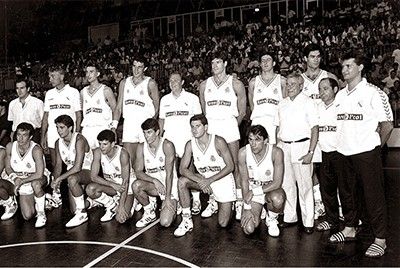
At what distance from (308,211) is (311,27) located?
11.8 m

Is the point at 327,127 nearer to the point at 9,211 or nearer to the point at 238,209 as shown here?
the point at 238,209

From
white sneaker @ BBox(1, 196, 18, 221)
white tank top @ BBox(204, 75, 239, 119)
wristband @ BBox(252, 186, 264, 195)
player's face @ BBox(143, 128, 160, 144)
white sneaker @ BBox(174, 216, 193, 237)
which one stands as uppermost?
white tank top @ BBox(204, 75, 239, 119)

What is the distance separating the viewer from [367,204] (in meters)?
4.08

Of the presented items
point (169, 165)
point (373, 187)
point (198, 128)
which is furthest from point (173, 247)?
point (373, 187)

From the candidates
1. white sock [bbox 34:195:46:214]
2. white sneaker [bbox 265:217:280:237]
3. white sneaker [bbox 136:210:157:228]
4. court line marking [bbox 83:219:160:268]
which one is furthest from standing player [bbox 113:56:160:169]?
white sneaker [bbox 265:217:280:237]

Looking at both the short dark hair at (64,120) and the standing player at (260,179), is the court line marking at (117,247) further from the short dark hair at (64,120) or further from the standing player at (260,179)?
the short dark hair at (64,120)

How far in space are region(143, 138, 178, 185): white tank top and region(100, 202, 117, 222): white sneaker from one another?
647 millimetres

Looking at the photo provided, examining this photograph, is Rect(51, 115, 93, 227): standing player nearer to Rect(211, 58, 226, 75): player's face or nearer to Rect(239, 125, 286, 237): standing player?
Rect(211, 58, 226, 75): player's face

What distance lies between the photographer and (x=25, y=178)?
5738 mm

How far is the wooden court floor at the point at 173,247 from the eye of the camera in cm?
408

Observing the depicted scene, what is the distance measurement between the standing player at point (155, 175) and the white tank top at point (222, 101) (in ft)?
2.49

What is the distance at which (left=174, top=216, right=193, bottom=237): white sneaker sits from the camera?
16.1 feet

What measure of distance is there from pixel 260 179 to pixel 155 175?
1.34 meters

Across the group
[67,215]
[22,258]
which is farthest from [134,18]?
[22,258]
